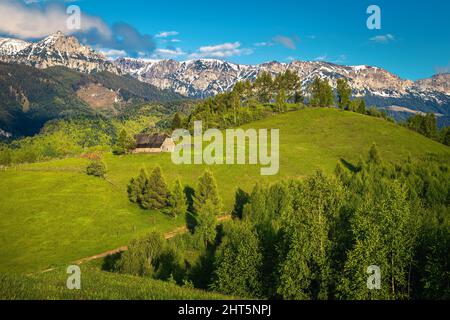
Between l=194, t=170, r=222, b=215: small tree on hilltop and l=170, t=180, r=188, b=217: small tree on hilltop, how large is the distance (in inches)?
112

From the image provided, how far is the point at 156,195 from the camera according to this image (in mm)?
93062

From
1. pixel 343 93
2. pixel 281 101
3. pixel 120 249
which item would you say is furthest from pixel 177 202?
pixel 343 93

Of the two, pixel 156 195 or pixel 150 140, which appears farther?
pixel 150 140

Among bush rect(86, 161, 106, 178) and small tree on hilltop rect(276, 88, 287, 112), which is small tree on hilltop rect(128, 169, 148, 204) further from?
small tree on hilltop rect(276, 88, 287, 112)

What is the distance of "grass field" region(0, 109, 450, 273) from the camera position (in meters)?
76.3

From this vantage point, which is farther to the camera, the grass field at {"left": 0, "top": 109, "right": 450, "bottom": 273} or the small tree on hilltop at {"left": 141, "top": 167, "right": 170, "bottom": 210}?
the small tree on hilltop at {"left": 141, "top": 167, "right": 170, "bottom": 210}

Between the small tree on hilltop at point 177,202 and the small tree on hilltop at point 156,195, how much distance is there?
301 cm

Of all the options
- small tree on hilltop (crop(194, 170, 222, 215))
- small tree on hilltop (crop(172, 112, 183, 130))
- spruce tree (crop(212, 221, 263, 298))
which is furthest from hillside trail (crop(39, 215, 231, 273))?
small tree on hilltop (crop(172, 112, 183, 130))

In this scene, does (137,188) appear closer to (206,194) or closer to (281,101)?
(206,194)

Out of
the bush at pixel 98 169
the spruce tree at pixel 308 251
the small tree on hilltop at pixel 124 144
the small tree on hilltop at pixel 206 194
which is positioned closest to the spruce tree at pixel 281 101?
the small tree on hilltop at pixel 124 144

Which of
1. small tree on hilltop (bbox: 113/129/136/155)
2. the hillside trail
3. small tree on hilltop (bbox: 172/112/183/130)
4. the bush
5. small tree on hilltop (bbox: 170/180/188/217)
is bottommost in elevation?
the hillside trail

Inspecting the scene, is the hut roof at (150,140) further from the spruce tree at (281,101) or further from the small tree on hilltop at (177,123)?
the spruce tree at (281,101)

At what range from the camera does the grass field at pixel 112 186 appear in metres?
76.3

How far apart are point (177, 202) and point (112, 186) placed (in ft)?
81.1
